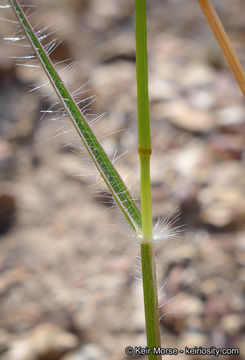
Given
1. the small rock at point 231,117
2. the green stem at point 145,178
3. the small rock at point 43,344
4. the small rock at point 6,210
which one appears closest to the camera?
the green stem at point 145,178

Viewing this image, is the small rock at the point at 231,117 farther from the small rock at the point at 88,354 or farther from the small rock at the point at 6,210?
the small rock at the point at 88,354

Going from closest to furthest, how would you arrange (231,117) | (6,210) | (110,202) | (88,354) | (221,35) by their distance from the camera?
(221,35) → (110,202) → (88,354) → (6,210) → (231,117)

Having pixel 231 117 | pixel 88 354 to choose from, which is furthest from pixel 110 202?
pixel 231 117

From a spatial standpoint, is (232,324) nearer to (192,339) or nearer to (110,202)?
(192,339)

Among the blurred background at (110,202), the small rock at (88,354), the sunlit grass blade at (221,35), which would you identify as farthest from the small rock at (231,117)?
the sunlit grass blade at (221,35)

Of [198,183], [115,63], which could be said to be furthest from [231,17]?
[198,183]
